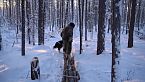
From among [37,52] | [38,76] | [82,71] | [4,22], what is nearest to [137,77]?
[82,71]

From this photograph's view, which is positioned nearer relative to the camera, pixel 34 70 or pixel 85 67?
pixel 34 70

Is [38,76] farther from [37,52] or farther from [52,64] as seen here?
[37,52]

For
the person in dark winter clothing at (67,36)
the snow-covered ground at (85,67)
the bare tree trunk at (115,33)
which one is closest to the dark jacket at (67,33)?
the person in dark winter clothing at (67,36)

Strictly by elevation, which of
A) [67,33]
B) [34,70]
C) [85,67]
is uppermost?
[67,33]

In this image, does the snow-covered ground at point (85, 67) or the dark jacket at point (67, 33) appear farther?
the snow-covered ground at point (85, 67)

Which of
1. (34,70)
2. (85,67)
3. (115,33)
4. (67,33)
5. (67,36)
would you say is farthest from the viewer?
(85,67)

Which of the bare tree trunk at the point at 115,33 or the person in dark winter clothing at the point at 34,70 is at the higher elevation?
the bare tree trunk at the point at 115,33

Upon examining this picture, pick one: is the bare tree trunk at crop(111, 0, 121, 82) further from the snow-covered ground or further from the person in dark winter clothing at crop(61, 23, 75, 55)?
the person in dark winter clothing at crop(61, 23, 75, 55)

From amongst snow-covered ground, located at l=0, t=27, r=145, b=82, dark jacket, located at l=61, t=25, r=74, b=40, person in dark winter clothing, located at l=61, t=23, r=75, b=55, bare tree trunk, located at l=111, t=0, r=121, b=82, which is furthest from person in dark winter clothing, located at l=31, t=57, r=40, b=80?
bare tree trunk, located at l=111, t=0, r=121, b=82

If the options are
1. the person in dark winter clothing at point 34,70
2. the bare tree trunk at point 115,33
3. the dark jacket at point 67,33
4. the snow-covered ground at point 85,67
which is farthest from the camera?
the person in dark winter clothing at point 34,70

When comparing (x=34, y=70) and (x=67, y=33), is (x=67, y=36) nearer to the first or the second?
(x=67, y=33)

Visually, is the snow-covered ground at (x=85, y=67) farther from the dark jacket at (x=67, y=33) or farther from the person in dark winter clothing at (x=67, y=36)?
the dark jacket at (x=67, y=33)

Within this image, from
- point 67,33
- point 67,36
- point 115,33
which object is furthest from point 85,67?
point 115,33

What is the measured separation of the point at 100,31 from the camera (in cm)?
1895
